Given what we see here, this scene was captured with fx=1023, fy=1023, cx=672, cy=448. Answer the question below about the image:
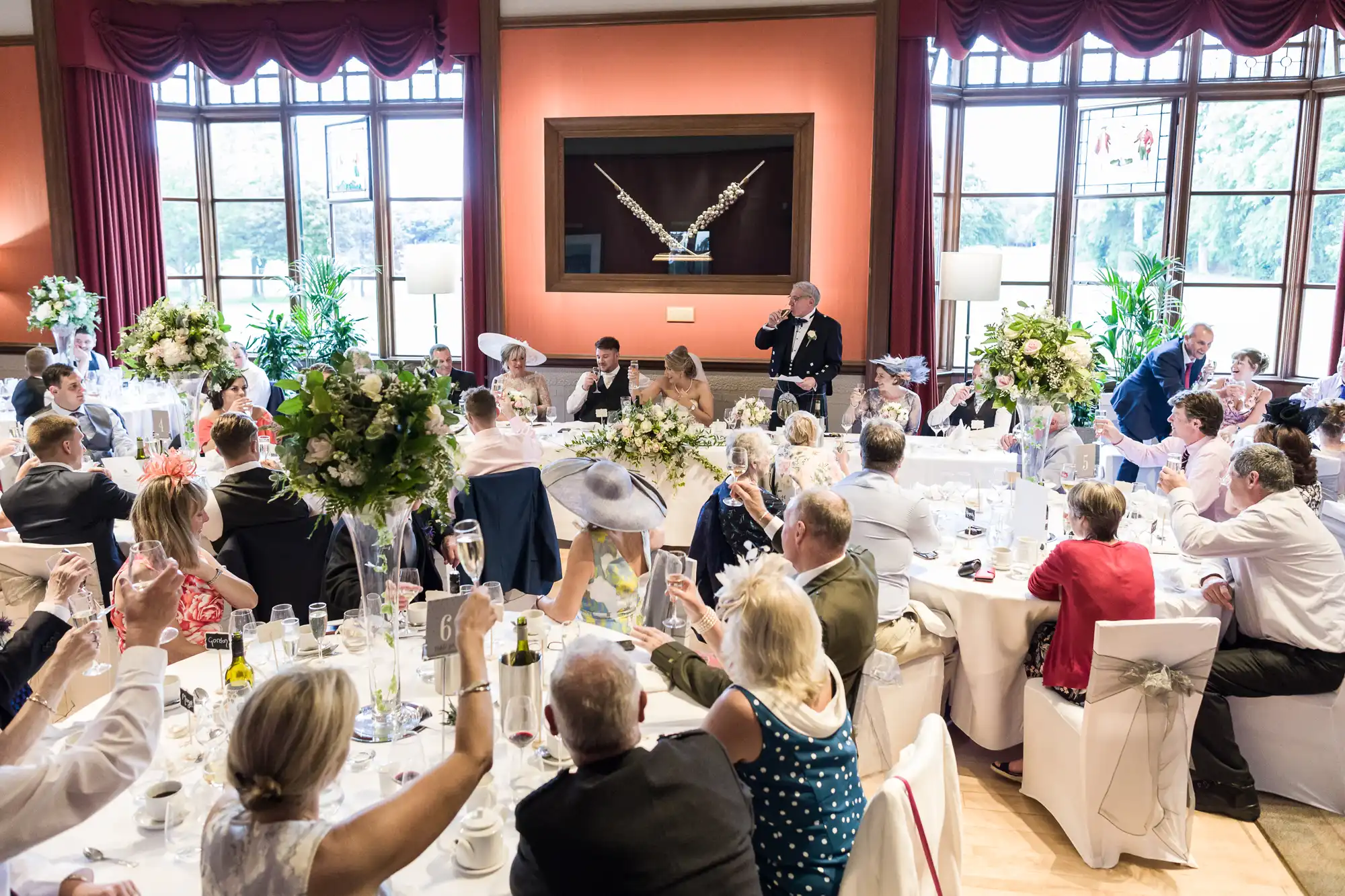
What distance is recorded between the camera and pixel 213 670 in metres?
2.91

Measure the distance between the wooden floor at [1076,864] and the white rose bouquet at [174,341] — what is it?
4.28 m

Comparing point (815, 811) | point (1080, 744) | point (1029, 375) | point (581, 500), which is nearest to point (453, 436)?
point (581, 500)

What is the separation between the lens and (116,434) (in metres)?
5.98

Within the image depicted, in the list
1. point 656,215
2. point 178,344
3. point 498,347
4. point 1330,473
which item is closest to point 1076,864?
point 1330,473

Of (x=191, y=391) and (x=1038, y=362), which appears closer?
(x=1038, y=362)

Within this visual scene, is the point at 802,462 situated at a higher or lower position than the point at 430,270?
lower

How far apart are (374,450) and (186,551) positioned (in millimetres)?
1097

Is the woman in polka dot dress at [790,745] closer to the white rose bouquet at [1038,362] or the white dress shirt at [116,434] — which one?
the white rose bouquet at [1038,362]

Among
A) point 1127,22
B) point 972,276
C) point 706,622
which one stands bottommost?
point 706,622

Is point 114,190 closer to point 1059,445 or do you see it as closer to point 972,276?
point 972,276

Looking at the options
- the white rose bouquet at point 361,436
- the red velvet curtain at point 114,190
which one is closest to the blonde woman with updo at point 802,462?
the white rose bouquet at point 361,436

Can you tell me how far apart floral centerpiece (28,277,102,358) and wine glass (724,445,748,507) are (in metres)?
6.10

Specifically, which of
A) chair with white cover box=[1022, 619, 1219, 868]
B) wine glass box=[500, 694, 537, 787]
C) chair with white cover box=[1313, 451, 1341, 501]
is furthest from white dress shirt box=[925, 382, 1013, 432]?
wine glass box=[500, 694, 537, 787]

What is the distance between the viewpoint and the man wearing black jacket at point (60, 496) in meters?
4.00
